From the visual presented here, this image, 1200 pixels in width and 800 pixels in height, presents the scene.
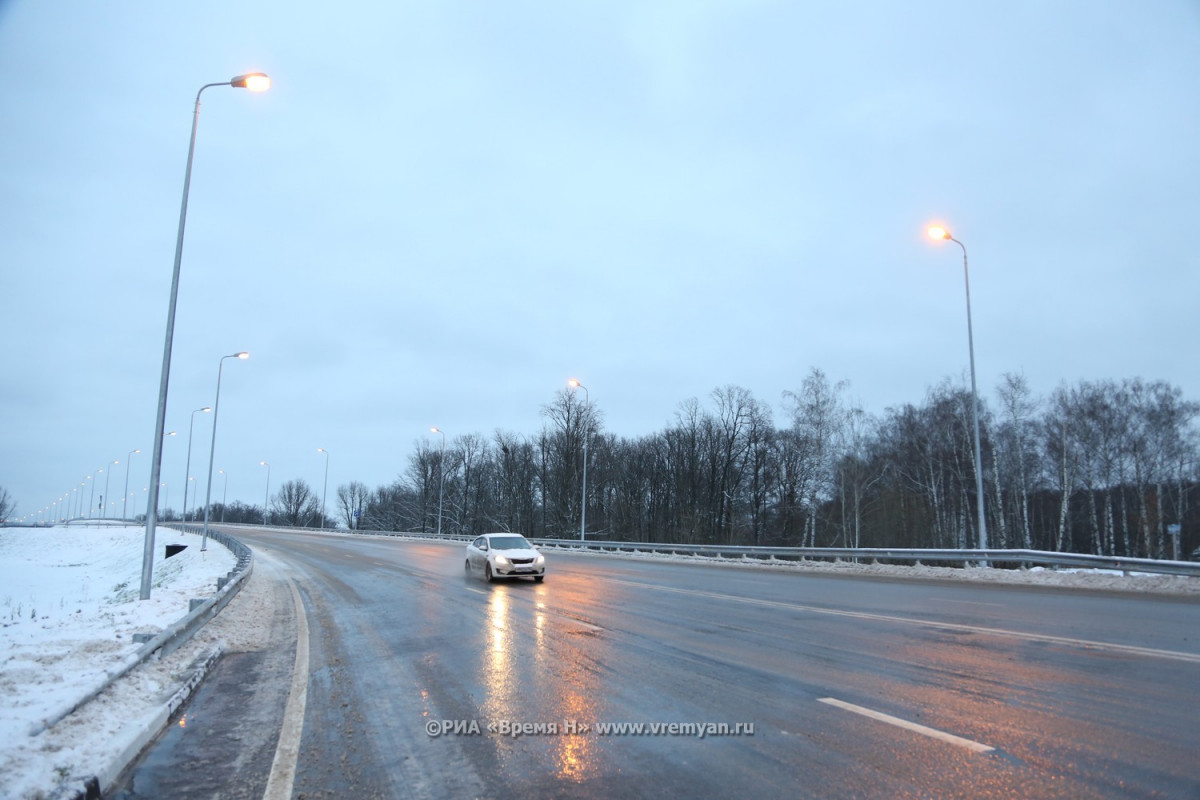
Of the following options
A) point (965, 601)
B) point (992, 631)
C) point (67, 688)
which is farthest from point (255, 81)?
point (965, 601)

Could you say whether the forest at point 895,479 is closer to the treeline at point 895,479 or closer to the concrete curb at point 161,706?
the treeline at point 895,479

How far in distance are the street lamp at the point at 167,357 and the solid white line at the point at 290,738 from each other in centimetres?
582

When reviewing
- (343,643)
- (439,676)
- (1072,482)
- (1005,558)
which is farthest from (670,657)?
(1072,482)

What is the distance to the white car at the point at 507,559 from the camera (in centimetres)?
1972

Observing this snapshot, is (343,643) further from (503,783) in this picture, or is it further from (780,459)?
(780,459)

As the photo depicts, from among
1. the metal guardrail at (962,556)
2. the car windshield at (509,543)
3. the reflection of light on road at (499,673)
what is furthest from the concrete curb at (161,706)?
the metal guardrail at (962,556)

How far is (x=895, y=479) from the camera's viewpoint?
5288 cm

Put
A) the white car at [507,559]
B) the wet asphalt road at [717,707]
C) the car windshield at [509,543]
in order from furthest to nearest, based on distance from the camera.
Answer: the car windshield at [509,543], the white car at [507,559], the wet asphalt road at [717,707]

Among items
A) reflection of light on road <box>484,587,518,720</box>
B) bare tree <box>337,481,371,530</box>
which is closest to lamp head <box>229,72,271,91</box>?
reflection of light on road <box>484,587,518,720</box>

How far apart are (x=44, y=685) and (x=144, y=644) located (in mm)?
1656

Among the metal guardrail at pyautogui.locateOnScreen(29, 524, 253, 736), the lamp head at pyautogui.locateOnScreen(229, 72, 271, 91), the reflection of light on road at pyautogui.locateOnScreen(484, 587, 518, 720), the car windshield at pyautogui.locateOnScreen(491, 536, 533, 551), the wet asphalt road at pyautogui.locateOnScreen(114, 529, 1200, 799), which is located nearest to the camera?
the wet asphalt road at pyautogui.locateOnScreen(114, 529, 1200, 799)

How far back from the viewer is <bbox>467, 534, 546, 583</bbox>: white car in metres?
19.7

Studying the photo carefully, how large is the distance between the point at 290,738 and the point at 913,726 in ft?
16.5

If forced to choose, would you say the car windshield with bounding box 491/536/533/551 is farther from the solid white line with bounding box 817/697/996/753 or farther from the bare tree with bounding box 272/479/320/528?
the bare tree with bounding box 272/479/320/528
